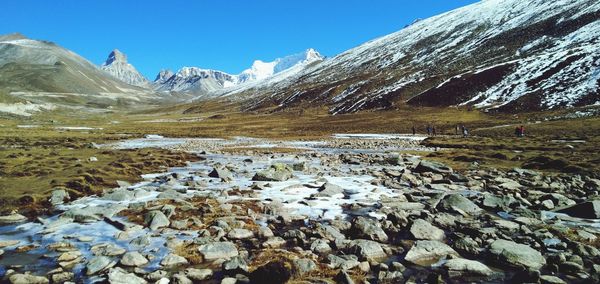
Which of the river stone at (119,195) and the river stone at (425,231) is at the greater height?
the river stone at (119,195)

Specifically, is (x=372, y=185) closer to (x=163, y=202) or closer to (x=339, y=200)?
(x=339, y=200)

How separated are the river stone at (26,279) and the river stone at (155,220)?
15.9ft

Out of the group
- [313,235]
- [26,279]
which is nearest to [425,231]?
[313,235]

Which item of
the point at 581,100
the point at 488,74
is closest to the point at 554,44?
the point at 488,74

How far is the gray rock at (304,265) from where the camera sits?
1052cm

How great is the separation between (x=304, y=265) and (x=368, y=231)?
3.81 m

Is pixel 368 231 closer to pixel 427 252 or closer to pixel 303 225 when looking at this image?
pixel 427 252

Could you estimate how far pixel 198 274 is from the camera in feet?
34.9

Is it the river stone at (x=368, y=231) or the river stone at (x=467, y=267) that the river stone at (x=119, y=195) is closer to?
the river stone at (x=368, y=231)

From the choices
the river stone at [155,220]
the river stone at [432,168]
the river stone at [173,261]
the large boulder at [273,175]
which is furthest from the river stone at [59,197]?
the river stone at [432,168]

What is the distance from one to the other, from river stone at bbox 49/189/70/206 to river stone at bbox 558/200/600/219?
22814mm

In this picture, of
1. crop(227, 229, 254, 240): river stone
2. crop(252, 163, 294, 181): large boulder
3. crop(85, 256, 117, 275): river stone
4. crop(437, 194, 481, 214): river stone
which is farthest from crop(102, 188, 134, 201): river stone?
crop(437, 194, 481, 214): river stone

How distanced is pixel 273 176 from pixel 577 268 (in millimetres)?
17801

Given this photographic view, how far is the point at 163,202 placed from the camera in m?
18.9
